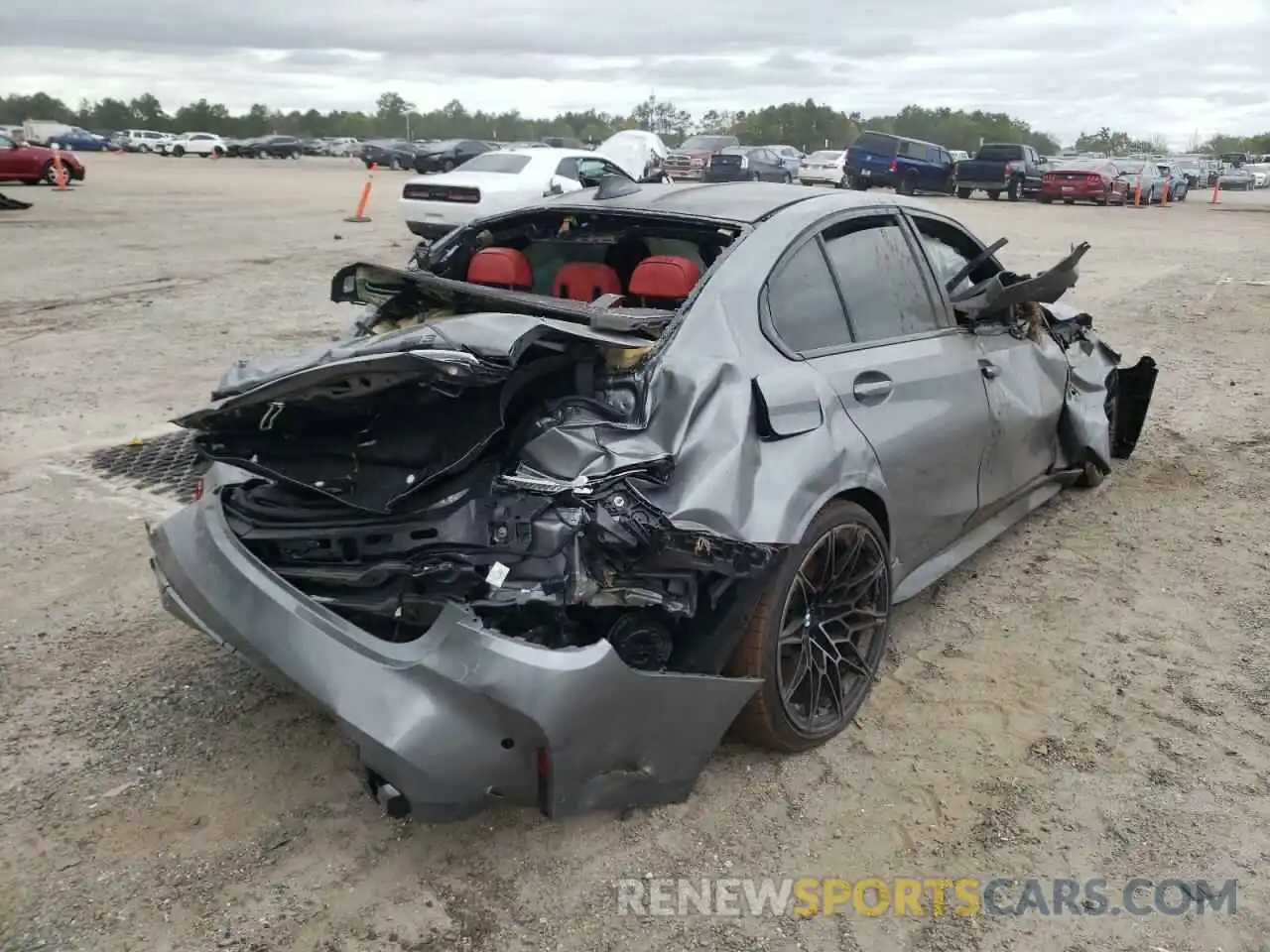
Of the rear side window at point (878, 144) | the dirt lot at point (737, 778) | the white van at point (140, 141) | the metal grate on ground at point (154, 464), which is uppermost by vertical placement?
the rear side window at point (878, 144)

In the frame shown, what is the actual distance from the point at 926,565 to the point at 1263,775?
1273mm

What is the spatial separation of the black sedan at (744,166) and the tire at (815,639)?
26743 mm

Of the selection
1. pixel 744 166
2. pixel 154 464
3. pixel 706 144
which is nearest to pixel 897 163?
pixel 744 166

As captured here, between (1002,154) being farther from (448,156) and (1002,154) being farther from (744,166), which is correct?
(448,156)

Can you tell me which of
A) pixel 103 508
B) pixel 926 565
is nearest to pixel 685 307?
pixel 926 565

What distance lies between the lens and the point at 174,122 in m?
87.2

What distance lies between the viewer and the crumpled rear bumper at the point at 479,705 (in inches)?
94.8

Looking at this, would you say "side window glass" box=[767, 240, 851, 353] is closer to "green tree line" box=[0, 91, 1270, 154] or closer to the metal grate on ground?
the metal grate on ground

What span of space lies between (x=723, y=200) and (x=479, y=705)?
224 cm

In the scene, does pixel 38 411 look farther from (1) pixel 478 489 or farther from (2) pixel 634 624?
(2) pixel 634 624

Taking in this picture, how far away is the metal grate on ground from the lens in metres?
5.34

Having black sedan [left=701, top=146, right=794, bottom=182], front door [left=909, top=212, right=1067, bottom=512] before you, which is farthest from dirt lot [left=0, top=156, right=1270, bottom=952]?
black sedan [left=701, top=146, right=794, bottom=182]

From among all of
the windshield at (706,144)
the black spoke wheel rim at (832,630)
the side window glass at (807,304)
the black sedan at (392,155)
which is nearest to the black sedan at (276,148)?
the black sedan at (392,155)

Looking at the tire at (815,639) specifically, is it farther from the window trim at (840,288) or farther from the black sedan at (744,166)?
the black sedan at (744,166)
